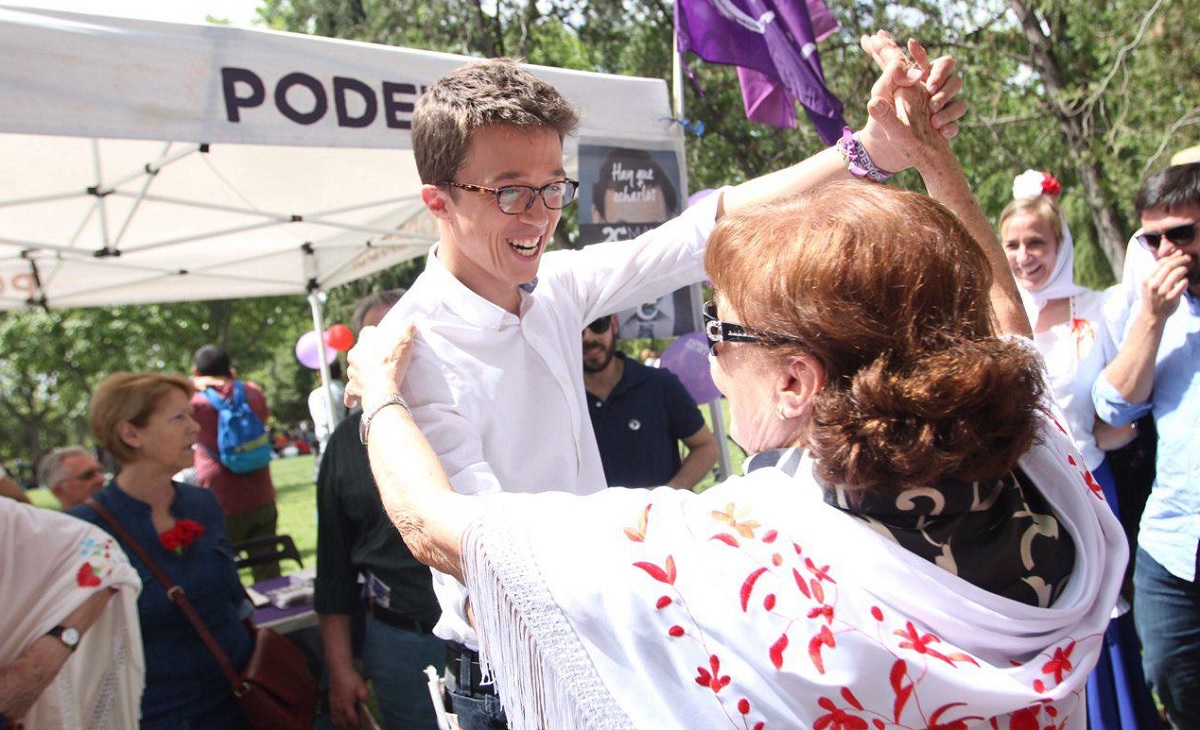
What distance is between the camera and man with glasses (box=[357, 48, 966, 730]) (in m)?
1.66

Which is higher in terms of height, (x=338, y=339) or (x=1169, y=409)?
(x=338, y=339)

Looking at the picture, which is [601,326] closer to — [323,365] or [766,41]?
[766,41]

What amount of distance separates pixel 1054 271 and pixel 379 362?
279 centimetres

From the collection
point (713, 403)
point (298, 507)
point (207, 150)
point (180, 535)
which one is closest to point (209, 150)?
point (207, 150)

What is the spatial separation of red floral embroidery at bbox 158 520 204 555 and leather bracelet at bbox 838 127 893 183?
2721 mm

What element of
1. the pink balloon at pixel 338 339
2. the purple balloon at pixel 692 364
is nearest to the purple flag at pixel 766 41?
the purple balloon at pixel 692 364

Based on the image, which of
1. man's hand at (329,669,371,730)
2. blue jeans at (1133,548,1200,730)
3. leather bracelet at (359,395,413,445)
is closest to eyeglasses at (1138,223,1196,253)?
blue jeans at (1133,548,1200,730)

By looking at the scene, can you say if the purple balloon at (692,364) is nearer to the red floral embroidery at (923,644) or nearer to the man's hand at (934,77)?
the man's hand at (934,77)

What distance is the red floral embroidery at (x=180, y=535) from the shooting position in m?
3.18

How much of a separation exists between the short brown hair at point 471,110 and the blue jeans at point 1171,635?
259 cm

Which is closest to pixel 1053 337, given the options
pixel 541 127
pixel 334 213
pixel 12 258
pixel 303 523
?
pixel 541 127

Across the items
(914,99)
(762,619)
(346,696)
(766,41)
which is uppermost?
(766,41)

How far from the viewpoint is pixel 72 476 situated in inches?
201

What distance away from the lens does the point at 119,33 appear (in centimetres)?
280
